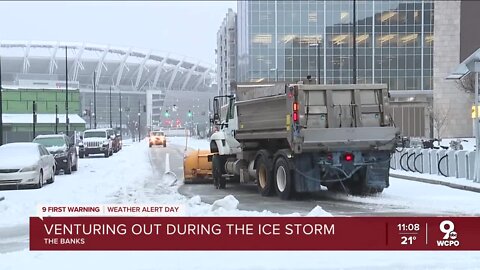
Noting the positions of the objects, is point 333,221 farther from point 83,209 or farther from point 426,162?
point 426,162

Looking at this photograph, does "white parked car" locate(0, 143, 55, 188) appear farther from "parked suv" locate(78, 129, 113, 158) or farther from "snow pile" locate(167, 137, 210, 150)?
"parked suv" locate(78, 129, 113, 158)

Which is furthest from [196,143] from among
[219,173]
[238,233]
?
[238,233]

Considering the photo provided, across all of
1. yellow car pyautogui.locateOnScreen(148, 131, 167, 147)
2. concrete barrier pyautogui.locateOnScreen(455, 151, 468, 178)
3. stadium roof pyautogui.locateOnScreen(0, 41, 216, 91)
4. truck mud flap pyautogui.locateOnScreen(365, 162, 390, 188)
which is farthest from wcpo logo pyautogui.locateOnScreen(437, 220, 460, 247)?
stadium roof pyautogui.locateOnScreen(0, 41, 216, 91)

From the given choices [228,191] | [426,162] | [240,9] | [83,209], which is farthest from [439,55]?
[83,209]

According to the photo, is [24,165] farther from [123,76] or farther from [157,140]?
[123,76]

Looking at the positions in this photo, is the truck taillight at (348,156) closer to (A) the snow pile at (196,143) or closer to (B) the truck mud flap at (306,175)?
(B) the truck mud flap at (306,175)

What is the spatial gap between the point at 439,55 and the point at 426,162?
6108 centimetres

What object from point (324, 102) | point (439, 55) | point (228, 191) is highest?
point (439, 55)

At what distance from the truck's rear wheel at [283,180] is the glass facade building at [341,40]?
73.5 m

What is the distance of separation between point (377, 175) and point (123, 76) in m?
153

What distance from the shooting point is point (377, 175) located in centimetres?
1458

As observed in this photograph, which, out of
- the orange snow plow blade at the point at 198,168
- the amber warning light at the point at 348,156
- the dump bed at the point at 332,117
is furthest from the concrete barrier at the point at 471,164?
the orange snow plow blade at the point at 198,168

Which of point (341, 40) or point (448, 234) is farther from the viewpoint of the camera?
point (341, 40)
